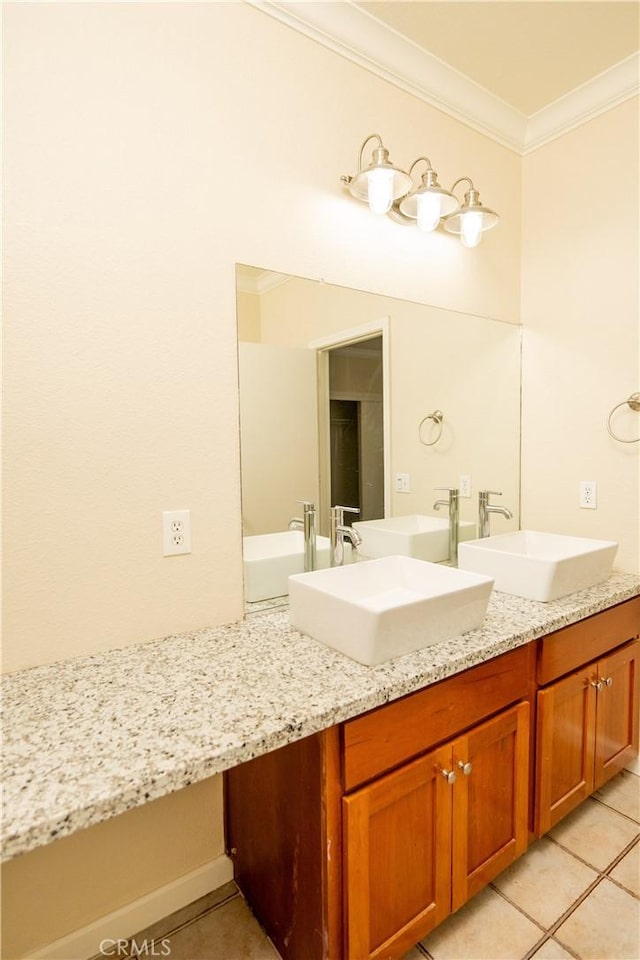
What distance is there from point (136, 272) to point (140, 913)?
1701mm

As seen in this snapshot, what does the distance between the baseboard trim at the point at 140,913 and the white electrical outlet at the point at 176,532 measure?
946 mm

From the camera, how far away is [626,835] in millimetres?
1609

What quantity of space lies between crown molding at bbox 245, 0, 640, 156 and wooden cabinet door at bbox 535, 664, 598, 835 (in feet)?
6.75

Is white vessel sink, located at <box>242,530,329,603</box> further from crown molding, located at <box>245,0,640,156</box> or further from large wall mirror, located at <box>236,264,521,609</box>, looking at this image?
crown molding, located at <box>245,0,640,156</box>

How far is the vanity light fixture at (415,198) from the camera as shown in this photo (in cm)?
148

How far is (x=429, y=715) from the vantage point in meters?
1.13

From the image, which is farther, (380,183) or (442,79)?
(442,79)

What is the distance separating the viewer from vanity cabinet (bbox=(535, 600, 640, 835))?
1.44 metres

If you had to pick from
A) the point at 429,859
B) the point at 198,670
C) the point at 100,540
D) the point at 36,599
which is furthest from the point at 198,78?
the point at 429,859

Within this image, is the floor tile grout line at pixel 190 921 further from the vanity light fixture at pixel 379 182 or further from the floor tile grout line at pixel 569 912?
the vanity light fixture at pixel 379 182

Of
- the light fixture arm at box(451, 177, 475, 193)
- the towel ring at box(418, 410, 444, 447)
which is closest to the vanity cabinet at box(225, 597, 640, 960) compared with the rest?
the towel ring at box(418, 410, 444, 447)

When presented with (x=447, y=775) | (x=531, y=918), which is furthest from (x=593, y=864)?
(x=447, y=775)

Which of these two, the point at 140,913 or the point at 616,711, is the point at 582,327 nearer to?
the point at 616,711

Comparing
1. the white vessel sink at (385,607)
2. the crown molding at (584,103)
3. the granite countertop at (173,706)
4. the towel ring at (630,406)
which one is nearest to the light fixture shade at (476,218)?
the crown molding at (584,103)
